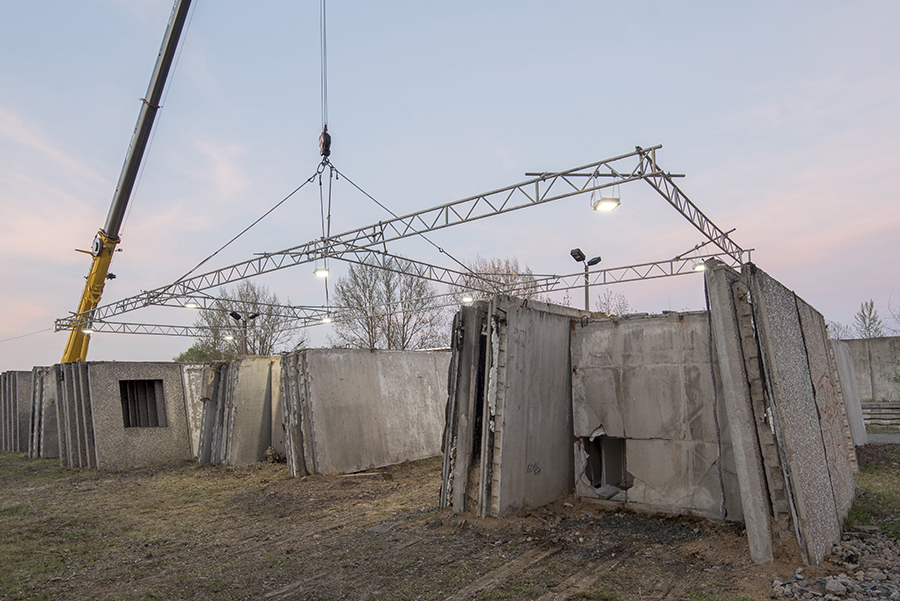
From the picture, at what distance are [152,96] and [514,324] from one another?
14710mm

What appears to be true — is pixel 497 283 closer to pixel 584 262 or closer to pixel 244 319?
pixel 584 262

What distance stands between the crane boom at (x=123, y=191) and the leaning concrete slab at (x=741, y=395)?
15958 millimetres

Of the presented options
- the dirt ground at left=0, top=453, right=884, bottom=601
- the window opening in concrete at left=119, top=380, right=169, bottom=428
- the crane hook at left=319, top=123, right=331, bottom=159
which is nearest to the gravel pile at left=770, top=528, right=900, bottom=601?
the dirt ground at left=0, top=453, right=884, bottom=601

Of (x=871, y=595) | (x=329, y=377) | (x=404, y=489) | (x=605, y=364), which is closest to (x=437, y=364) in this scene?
(x=329, y=377)

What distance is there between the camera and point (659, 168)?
10.1 metres

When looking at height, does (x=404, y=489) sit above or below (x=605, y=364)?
below

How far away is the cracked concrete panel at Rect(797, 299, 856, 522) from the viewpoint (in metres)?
5.14

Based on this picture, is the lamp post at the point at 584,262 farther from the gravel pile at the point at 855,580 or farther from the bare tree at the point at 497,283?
the gravel pile at the point at 855,580

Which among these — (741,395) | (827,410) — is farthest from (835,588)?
(827,410)

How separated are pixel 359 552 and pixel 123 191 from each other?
15963 millimetres

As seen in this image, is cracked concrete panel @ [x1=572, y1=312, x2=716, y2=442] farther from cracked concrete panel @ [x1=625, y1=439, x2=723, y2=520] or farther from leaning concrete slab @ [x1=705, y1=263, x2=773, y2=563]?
leaning concrete slab @ [x1=705, y1=263, x2=773, y2=563]

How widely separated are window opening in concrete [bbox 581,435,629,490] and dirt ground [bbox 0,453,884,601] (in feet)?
1.17

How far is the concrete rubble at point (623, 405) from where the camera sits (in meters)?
4.52

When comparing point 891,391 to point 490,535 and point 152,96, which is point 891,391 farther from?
point 152,96
